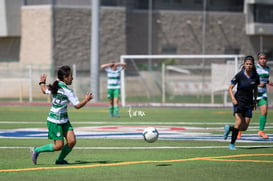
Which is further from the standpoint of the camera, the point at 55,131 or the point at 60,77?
the point at 60,77

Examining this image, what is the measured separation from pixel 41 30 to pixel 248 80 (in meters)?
35.4

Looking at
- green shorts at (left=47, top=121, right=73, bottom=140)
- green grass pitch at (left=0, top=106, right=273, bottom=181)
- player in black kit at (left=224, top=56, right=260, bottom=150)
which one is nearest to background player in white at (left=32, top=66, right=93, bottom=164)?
green shorts at (left=47, top=121, right=73, bottom=140)

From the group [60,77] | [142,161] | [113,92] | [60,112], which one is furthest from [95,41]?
[60,112]

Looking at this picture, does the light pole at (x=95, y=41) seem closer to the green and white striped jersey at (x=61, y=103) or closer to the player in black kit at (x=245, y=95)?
the player in black kit at (x=245, y=95)

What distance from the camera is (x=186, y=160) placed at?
43.2 feet

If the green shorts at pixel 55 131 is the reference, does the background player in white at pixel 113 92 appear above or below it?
below

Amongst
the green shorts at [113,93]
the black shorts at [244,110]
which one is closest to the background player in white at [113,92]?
the green shorts at [113,93]

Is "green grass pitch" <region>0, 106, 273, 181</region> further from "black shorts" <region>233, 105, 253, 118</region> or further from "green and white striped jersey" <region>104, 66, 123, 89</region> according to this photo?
"green and white striped jersey" <region>104, 66, 123, 89</region>

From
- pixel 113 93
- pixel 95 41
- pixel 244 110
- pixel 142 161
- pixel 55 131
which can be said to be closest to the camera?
pixel 55 131

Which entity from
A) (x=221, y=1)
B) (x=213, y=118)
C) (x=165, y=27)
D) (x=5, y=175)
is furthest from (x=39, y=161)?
(x=221, y=1)

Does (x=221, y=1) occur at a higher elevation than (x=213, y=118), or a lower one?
higher

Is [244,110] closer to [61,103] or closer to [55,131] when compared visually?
[61,103]

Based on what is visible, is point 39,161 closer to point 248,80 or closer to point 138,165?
point 138,165

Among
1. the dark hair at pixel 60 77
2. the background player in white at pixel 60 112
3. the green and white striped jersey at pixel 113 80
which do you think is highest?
the dark hair at pixel 60 77
